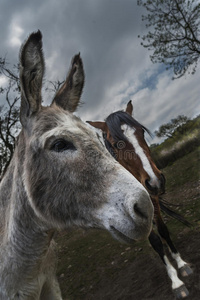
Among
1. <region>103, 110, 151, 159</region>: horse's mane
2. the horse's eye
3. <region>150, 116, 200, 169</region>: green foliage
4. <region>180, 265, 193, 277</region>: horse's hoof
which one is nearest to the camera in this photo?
the horse's eye

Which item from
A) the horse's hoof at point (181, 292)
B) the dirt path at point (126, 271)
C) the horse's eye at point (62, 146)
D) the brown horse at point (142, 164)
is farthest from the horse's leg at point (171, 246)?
the horse's eye at point (62, 146)

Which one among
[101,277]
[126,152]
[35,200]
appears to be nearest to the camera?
[35,200]

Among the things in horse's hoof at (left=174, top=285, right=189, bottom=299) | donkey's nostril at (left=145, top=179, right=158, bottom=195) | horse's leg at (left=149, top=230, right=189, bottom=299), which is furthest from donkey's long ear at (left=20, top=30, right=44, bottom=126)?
horse's hoof at (left=174, top=285, right=189, bottom=299)

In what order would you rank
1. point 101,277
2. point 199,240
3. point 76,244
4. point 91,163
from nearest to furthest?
point 91,163
point 199,240
point 101,277
point 76,244

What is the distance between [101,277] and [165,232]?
2.25 meters

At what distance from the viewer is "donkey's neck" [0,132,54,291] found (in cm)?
212

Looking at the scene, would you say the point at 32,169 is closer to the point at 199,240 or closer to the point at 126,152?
the point at 126,152

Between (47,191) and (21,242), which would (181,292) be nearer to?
(21,242)

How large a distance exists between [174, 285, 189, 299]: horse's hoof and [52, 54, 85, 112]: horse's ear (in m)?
3.25

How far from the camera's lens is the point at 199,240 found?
4742mm

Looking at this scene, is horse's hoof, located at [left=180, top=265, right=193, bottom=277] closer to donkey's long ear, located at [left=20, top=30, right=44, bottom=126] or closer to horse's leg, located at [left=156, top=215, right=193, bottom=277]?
horse's leg, located at [left=156, top=215, right=193, bottom=277]

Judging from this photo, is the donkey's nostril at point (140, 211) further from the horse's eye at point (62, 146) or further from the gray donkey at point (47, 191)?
the horse's eye at point (62, 146)

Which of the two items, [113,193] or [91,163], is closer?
[113,193]

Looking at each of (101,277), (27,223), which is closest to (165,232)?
(101,277)
